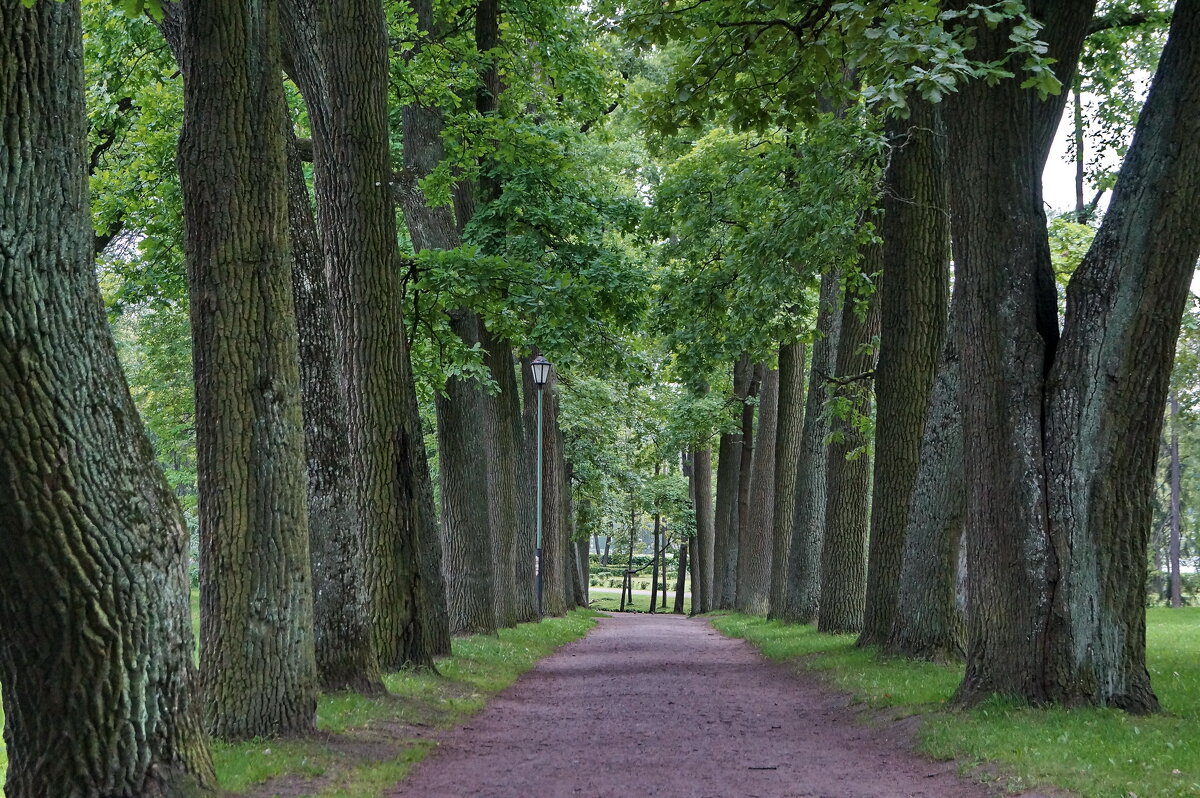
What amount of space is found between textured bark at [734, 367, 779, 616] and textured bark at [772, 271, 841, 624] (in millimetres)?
5067

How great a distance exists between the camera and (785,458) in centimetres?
2612

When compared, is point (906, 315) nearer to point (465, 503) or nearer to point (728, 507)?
point (465, 503)

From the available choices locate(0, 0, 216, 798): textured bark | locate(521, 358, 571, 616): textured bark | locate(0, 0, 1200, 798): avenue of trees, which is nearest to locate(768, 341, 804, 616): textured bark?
locate(0, 0, 1200, 798): avenue of trees

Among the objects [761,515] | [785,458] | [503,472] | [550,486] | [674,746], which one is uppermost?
[785,458]

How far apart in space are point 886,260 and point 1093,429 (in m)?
6.47

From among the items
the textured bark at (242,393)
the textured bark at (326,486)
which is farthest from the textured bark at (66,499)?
the textured bark at (326,486)

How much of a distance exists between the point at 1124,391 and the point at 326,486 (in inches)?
264

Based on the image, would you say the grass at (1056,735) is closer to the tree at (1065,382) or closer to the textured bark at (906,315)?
the tree at (1065,382)

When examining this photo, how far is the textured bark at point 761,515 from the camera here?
1156 inches

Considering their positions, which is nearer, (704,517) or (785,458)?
(785,458)

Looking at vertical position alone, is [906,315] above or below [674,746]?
above

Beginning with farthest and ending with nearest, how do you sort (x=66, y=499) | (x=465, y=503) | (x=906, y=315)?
1. (x=465, y=503)
2. (x=906, y=315)
3. (x=66, y=499)

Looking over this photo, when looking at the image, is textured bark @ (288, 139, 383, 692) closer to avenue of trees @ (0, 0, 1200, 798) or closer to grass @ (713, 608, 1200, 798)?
avenue of trees @ (0, 0, 1200, 798)

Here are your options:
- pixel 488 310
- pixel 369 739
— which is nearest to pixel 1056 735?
pixel 369 739
